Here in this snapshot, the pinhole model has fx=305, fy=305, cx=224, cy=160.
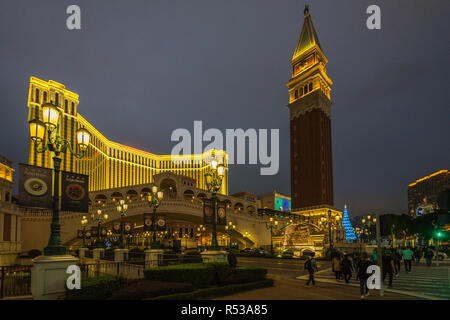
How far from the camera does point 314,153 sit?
284 feet

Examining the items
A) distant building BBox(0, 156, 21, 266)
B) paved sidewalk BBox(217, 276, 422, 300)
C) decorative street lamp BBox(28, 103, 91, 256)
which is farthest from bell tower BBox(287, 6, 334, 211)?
decorative street lamp BBox(28, 103, 91, 256)

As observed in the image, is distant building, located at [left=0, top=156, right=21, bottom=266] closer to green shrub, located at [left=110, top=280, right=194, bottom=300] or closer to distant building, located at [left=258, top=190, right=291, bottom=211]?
green shrub, located at [left=110, top=280, right=194, bottom=300]

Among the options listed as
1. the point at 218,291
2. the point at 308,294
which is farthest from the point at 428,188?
the point at 218,291

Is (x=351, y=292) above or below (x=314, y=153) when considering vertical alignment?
below

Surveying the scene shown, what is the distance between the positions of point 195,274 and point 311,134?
82.7 m

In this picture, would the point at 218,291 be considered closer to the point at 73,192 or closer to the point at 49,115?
the point at 73,192

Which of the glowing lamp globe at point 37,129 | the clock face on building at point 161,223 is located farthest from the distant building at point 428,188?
the glowing lamp globe at point 37,129

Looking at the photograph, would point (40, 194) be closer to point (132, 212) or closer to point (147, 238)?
point (132, 212)

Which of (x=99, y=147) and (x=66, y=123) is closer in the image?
(x=66, y=123)

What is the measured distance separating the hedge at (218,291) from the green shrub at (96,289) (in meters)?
1.50

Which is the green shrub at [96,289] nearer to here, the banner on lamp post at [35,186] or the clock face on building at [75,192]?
the banner on lamp post at [35,186]

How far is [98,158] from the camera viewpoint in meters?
103
